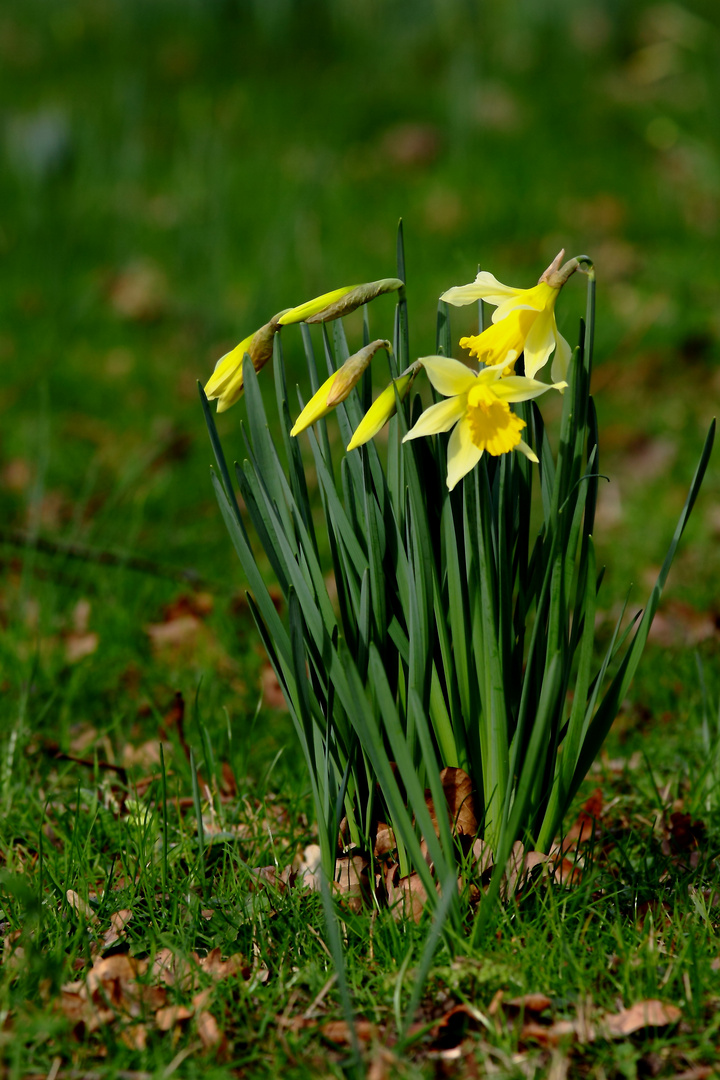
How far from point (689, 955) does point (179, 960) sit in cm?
67

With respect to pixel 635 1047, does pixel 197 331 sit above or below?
above

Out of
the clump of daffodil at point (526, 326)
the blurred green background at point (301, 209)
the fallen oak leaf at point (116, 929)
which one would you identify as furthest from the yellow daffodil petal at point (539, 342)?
the blurred green background at point (301, 209)

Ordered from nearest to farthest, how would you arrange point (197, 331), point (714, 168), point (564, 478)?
point (564, 478), point (197, 331), point (714, 168)

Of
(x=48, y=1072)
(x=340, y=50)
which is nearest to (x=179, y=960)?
(x=48, y=1072)

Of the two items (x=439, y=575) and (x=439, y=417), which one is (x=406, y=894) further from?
(x=439, y=417)

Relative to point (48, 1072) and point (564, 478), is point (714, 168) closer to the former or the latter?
point (564, 478)

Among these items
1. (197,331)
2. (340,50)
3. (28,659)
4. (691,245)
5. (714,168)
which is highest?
(340,50)

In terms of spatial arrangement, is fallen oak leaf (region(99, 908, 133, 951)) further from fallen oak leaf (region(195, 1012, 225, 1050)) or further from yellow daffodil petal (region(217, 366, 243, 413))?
yellow daffodil petal (region(217, 366, 243, 413))

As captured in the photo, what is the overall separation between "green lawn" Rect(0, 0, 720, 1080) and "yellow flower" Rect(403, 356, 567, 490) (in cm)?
62

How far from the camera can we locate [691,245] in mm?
4363

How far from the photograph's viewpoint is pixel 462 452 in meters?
1.14

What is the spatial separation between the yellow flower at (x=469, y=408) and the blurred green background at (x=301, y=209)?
4.31ft

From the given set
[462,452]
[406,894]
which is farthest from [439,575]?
[406,894]

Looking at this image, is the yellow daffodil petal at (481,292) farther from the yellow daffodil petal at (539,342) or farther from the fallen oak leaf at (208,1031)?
the fallen oak leaf at (208,1031)
